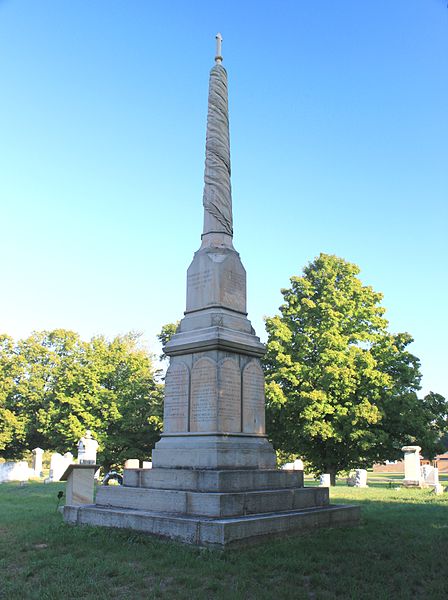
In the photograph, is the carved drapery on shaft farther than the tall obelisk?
Yes

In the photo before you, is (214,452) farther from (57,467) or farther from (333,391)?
(57,467)

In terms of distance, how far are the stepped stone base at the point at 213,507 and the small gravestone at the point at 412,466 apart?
14.1 m

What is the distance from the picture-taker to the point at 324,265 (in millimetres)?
25703

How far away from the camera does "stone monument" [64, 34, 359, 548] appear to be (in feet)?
22.8

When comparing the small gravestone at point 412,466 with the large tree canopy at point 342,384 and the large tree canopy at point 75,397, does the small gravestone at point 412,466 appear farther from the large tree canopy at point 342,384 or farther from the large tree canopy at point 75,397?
the large tree canopy at point 75,397

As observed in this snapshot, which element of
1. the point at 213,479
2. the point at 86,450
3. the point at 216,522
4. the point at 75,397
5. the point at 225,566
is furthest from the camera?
the point at 75,397

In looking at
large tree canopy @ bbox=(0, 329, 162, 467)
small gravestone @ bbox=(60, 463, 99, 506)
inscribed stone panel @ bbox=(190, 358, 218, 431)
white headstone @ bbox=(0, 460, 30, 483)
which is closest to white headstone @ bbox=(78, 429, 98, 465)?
white headstone @ bbox=(0, 460, 30, 483)

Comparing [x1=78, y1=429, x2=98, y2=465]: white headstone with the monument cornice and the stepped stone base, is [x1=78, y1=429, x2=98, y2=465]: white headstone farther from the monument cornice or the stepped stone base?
the monument cornice

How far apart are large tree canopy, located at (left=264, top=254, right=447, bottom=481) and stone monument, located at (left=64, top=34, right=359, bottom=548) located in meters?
13.1

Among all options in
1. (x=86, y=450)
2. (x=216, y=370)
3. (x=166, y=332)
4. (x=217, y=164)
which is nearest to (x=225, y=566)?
(x=216, y=370)

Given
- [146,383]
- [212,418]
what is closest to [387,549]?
[212,418]

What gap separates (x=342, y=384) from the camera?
21781 millimetres

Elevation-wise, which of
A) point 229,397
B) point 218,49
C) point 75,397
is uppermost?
point 218,49

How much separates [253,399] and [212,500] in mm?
2367
